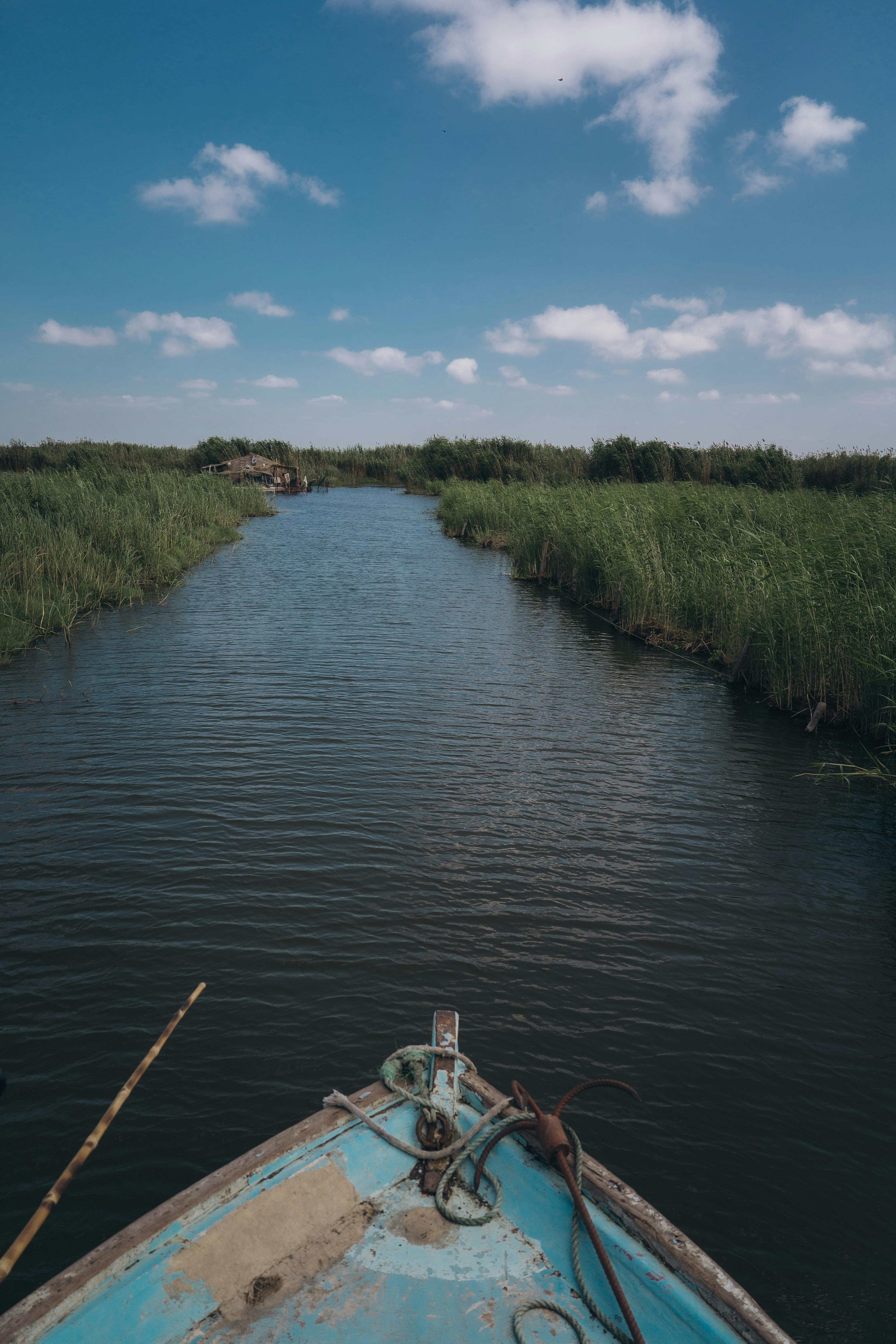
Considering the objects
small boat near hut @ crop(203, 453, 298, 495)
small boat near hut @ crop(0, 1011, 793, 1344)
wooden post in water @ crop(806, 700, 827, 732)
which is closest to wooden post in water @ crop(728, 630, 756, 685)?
wooden post in water @ crop(806, 700, 827, 732)

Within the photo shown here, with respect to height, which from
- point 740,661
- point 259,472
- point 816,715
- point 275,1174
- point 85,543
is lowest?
point 275,1174

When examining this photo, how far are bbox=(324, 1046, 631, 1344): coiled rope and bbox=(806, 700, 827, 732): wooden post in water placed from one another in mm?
8156

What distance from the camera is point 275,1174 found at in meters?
2.69

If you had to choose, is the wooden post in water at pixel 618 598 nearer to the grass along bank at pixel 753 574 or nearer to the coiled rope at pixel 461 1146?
the grass along bank at pixel 753 574

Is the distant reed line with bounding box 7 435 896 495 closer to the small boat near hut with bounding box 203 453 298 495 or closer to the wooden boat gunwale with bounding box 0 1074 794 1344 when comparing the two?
the small boat near hut with bounding box 203 453 298 495

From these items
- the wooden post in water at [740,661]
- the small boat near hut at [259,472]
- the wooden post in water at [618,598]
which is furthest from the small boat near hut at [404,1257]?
the small boat near hut at [259,472]

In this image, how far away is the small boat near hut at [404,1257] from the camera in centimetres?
224

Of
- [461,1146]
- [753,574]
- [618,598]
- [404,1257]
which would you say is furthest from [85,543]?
[404,1257]

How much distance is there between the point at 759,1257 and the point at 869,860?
4.44m

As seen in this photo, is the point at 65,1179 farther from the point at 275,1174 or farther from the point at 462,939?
the point at 462,939

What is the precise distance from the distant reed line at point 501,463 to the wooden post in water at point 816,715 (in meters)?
14.7

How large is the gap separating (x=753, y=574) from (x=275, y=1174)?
1137 centimetres

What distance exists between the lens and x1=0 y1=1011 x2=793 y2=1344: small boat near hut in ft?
7.35

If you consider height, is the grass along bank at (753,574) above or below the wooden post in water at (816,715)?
above
